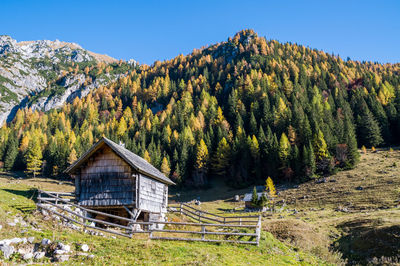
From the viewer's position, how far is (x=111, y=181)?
82.0 feet

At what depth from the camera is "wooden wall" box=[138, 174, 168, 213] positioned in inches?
990

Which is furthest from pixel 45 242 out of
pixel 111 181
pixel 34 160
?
pixel 34 160

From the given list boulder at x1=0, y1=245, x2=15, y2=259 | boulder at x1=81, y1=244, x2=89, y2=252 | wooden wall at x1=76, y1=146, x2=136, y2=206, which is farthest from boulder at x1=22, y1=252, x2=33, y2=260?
wooden wall at x1=76, y1=146, x2=136, y2=206

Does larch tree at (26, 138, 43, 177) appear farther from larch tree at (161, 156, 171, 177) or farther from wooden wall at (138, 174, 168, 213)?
wooden wall at (138, 174, 168, 213)

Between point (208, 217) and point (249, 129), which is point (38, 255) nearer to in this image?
point (208, 217)

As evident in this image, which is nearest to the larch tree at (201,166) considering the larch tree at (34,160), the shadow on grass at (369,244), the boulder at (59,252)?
the larch tree at (34,160)

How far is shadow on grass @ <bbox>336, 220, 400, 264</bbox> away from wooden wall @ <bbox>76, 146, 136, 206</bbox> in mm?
18134

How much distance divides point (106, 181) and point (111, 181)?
0.47m

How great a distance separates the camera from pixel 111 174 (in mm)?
25109

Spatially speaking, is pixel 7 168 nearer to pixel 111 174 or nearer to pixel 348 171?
pixel 111 174

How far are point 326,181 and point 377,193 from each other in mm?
18167

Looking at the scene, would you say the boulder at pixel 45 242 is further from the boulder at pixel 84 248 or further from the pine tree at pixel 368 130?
the pine tree at pixel 368 130

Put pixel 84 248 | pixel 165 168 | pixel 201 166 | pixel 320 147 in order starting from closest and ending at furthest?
1. pixel 84 248
2. pixel 320 147
3. pixel 165 168
4. pixel 201 166

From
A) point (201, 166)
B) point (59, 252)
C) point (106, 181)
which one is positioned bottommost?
point (59, 252)
